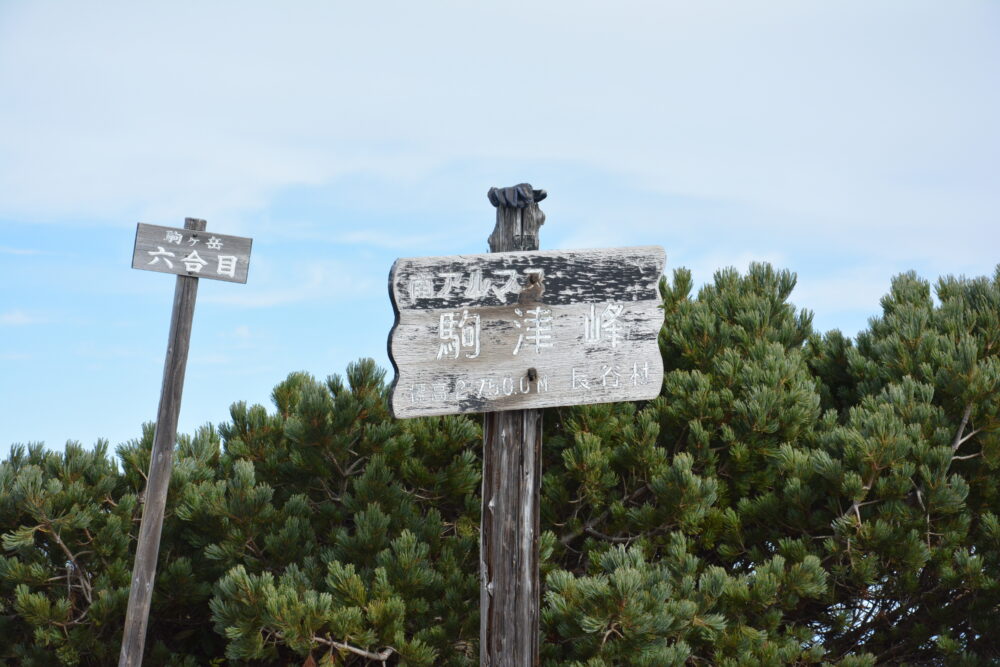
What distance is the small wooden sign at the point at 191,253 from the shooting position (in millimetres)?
4473

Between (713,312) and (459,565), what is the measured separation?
2.20 meters

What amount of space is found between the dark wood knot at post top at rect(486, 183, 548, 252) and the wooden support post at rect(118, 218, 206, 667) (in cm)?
157

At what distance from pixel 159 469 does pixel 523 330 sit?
6.39 feet

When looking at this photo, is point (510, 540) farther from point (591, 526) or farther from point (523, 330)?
point (591, 526)

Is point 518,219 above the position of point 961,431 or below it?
above

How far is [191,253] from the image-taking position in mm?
4531

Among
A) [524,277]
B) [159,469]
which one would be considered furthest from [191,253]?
[524,277]

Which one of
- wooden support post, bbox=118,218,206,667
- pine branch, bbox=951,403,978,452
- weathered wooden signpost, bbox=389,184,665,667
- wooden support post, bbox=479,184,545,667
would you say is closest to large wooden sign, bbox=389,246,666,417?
weathered wooden signpost, bbox=389,184,665,667

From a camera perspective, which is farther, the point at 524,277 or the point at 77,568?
the point at 77,568

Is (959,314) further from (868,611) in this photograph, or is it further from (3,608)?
(3,608)

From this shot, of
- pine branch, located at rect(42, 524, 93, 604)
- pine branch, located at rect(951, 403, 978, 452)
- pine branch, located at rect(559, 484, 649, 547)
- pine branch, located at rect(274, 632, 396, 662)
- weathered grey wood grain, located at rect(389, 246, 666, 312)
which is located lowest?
pine branch, located at rect(274, 632, 396, 662)

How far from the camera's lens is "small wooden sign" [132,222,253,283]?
4473mm

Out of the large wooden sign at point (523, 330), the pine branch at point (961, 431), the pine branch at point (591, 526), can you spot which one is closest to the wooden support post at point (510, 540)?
the large wooden sign at point (523, 330)

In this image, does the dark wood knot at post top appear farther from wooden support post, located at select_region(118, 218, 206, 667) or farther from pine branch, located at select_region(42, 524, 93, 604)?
pine branch, located at select_region(42, 524, 93, 604)
